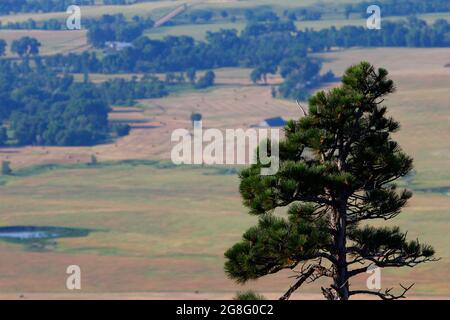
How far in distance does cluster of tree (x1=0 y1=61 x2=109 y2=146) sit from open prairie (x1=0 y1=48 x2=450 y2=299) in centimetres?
267

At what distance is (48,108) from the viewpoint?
110m

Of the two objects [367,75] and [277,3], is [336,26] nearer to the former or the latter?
[277,3]

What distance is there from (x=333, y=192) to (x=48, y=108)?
97471mm

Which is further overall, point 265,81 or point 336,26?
point 336,26

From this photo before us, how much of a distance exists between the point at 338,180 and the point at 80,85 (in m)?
105

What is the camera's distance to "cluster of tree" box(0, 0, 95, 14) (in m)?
158

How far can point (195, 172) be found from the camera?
227ft

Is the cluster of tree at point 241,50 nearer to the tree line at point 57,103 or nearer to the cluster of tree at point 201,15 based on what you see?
the tree line at point 57,103

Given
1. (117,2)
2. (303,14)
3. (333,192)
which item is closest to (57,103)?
(303,14)

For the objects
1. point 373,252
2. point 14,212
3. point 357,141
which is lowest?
point 14,212

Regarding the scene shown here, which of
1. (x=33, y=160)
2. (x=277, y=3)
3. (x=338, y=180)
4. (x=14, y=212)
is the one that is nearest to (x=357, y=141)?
(x=338, y=180)

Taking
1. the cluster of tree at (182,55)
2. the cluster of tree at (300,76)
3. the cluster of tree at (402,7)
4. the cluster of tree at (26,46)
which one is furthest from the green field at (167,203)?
the cluster of tree at (402,7)

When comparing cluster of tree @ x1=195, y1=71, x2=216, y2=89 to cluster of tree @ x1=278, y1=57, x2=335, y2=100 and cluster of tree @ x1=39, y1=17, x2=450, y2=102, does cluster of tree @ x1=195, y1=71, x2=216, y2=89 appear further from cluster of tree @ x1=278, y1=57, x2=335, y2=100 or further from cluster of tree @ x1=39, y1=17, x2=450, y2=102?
cluster of tree @ x1=39, y1=17, x2=450, y2=102

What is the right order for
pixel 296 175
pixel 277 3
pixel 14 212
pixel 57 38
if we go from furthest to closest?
1. pixel 277 3
2. pixel 57 38
3. pixel 14 212
4. pixel 296 175
